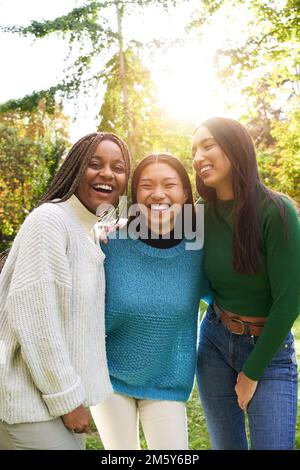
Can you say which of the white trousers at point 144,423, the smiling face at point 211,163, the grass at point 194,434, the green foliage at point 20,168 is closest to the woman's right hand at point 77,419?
the white trousers at point 144,423

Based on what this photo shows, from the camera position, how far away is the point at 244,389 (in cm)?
252

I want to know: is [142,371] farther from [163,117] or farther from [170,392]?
[163,117]

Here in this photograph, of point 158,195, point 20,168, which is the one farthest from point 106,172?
point 20,168

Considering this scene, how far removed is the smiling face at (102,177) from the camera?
235 cm

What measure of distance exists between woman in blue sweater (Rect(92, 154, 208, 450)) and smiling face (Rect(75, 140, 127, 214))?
296 mm

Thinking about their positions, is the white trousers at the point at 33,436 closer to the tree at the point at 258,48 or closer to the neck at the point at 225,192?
the neck at the point at 225,192

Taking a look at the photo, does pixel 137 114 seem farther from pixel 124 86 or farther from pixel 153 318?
pixel 153 318

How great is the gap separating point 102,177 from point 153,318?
72cm

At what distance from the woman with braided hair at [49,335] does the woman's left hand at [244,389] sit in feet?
2.35

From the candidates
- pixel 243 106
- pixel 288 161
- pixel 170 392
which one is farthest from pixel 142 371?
pixel 288 161

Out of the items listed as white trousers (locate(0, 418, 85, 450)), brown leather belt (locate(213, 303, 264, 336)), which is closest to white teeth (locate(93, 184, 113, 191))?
brown leather belt (locate(213, 303, 264, 336))

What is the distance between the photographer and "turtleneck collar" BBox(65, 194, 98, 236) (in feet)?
7.48

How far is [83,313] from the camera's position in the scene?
6.84ft

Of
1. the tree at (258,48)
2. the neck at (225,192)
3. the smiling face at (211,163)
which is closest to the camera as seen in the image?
the smiling face at (211,163)
